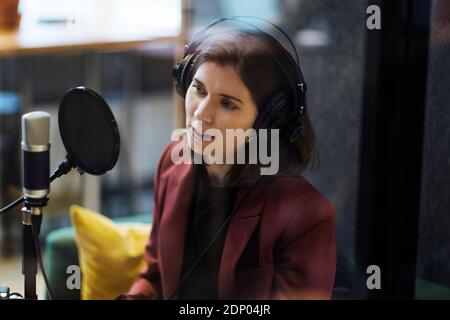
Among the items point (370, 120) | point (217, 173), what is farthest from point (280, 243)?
point (370, 120)

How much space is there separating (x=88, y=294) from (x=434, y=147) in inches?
25.8

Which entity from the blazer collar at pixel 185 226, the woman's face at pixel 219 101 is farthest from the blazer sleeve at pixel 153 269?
the woman's face at pixel 219 101

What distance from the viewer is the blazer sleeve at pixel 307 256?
4.15 feet

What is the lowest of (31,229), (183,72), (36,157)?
(31,229)

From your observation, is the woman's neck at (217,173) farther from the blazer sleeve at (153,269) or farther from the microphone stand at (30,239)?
the microphone stand at (30,239)

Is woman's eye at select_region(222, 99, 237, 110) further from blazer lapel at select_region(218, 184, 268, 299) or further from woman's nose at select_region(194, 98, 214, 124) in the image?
blazer lapel at select_region(218, 184, 268, 299)

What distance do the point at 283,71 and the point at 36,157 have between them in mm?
407

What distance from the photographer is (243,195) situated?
4.18 feet

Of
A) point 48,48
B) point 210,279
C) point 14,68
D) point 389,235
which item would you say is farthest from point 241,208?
point 14,68

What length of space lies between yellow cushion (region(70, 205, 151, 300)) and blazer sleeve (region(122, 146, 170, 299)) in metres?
Answer: 0.04

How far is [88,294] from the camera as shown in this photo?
1388mm

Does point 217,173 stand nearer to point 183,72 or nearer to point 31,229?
point 183,72

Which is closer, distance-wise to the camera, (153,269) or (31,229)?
(31,229)

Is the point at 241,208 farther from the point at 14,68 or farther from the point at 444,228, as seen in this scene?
the point at 14,68
